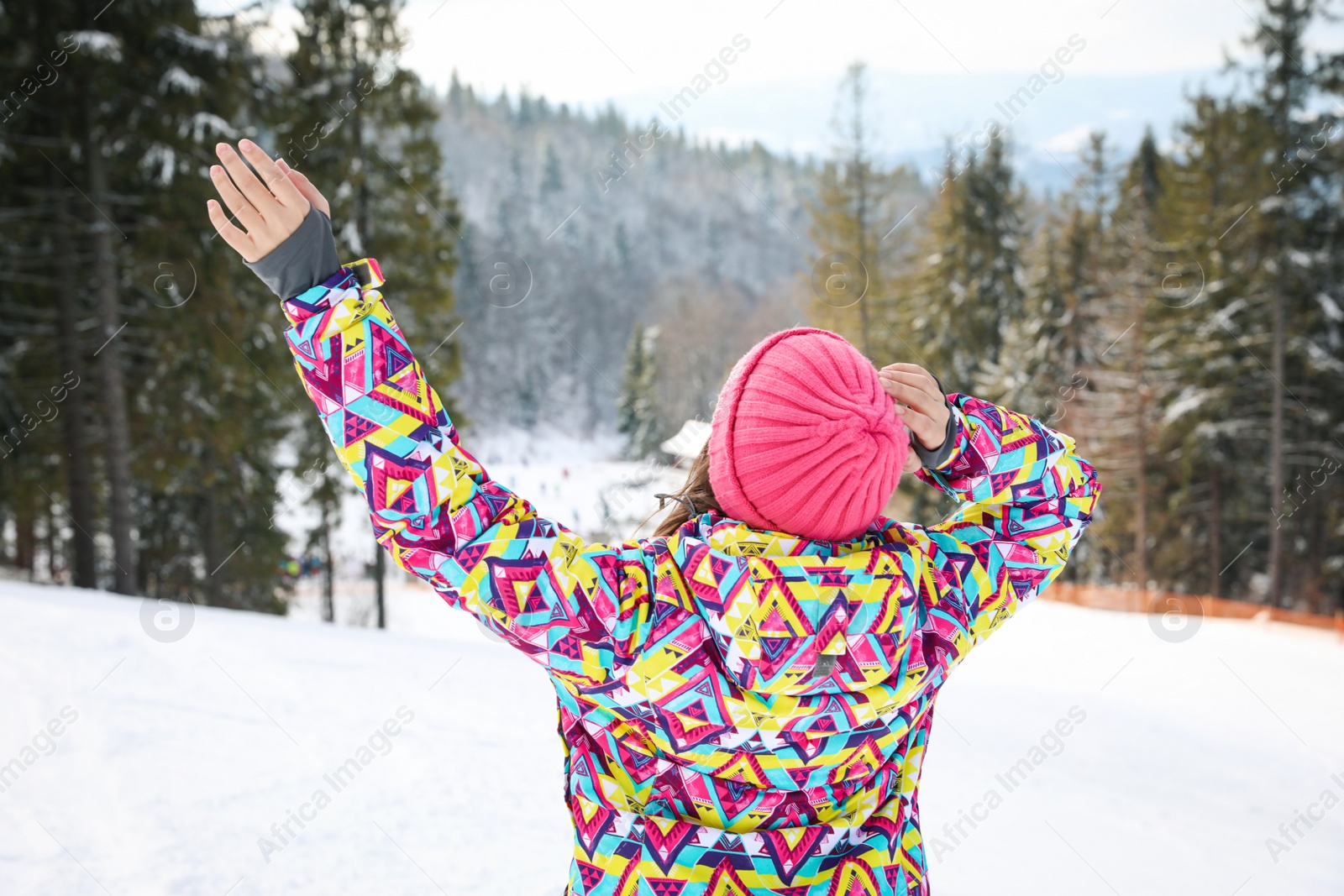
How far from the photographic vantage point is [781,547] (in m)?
1.33

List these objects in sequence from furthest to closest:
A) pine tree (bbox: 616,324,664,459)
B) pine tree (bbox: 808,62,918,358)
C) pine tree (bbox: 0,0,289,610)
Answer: pine tree (bbox: 616,324,664,459)
pine tree (bbox: 808,62,918,358)
pine tree (bbox: 0,0,289,610)

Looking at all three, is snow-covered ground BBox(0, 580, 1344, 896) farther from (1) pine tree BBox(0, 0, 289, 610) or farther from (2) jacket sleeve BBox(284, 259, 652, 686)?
(1) pine tree BBox(0, 0, 289, 610)

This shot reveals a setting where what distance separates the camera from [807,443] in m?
1.32

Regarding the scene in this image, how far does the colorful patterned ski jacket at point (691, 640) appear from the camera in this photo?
123 centimetres

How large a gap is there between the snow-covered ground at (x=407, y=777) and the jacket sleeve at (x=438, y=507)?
2355mm

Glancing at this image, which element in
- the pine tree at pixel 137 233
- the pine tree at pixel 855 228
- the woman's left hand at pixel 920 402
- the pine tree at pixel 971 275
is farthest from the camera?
the pine tree at pixel 971 275

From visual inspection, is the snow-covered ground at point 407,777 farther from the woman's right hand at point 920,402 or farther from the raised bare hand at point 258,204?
the raised bare hand at point 258,204

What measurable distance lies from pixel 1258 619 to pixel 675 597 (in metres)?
19.2

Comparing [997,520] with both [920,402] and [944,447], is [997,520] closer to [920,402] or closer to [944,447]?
[944,447]

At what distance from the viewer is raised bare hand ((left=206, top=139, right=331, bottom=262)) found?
123 centimetres

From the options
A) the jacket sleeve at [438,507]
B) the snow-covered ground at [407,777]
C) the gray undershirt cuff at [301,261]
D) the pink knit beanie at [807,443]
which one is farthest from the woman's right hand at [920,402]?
the snow-covered ground at [407,777]

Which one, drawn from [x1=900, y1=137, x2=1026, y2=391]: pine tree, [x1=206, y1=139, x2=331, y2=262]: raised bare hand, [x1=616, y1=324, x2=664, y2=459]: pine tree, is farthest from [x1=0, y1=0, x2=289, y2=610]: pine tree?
[x1=900, y1=137, x2=1026, y2=391]: pine tree

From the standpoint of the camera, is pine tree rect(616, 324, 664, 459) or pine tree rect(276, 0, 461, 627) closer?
pine tree rect(276, 0, 461, 627)

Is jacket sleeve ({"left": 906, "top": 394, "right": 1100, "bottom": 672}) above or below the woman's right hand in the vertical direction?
below
